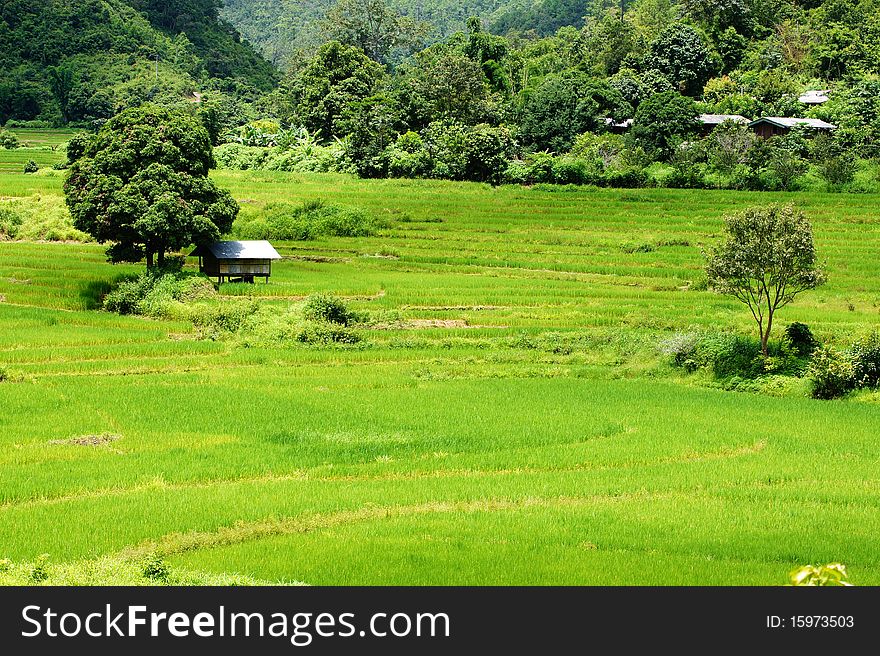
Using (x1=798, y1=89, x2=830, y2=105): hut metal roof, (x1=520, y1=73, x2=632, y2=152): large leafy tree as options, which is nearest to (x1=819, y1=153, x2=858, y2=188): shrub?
(x1=798, y1=89, x2=830, y2=105): hut metal roof

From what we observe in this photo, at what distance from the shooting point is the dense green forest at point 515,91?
6662 centimetres

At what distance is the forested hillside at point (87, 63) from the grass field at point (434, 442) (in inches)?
2105

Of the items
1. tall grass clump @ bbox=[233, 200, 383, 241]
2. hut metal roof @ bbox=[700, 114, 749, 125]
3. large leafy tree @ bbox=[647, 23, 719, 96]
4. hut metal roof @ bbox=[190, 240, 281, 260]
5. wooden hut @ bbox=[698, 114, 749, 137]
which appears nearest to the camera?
hut metal roof @ bbox=[190, 240, 281, 260]

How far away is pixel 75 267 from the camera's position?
4222 centimetres

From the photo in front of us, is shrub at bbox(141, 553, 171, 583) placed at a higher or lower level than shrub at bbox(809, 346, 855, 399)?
higher

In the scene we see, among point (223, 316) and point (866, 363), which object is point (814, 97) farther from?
point (223, 316)

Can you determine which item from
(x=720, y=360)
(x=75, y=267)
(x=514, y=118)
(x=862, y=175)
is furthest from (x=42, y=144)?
(x=720, y=360)

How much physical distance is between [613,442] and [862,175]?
45.3 m

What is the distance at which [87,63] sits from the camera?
97.2 metres

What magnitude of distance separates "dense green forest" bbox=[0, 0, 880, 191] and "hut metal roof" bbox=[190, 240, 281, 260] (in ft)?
92.1

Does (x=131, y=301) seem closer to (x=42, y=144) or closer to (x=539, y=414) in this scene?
(x=539, y=414)

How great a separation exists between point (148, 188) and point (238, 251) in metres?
4.66

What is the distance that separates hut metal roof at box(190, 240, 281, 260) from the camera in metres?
41.9

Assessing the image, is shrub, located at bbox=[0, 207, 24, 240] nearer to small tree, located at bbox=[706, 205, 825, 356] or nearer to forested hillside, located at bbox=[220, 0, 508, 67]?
small tree, located at bbox=[706, 205, 825, 356]
